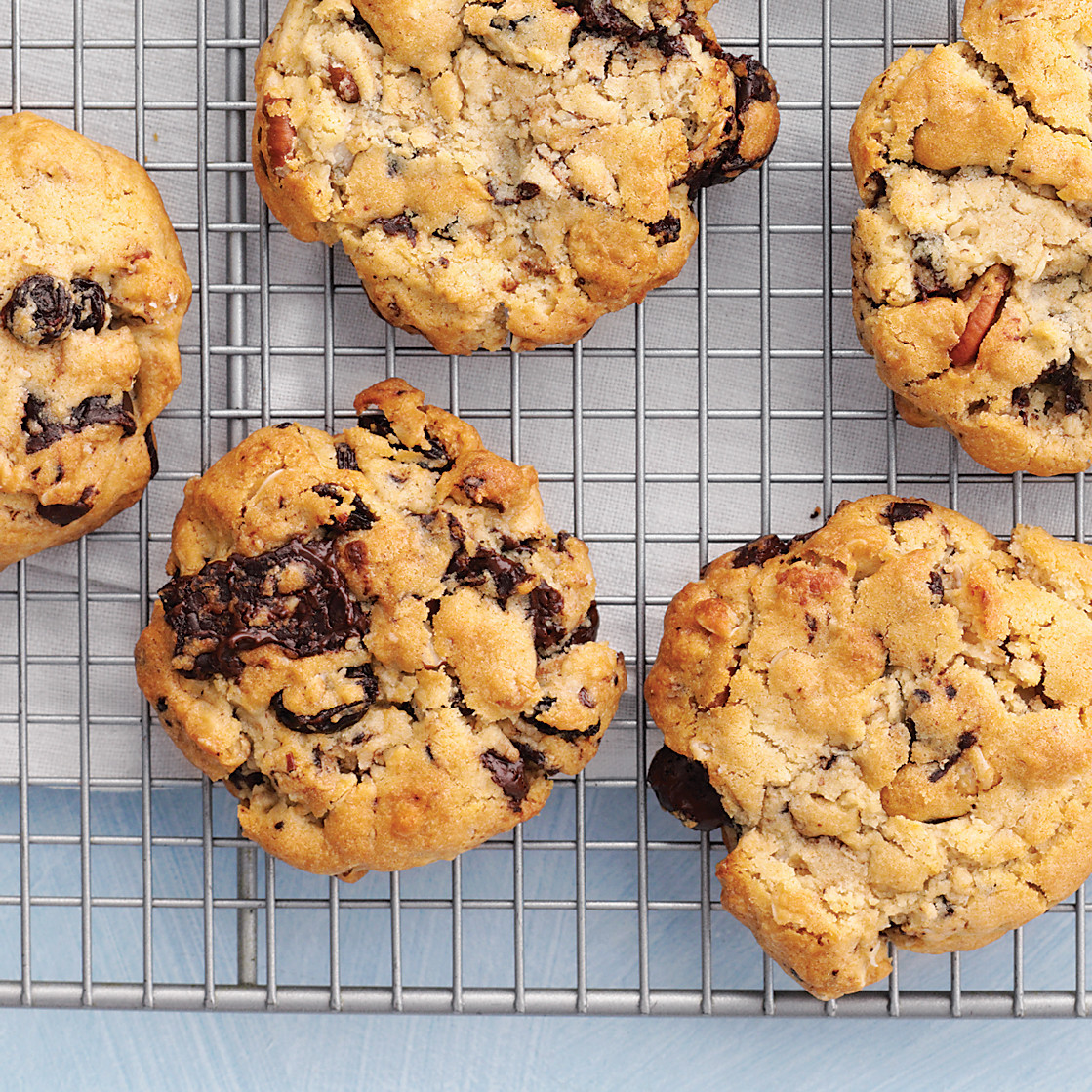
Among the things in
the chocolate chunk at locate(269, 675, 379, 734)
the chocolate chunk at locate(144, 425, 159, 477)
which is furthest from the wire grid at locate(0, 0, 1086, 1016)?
the chocolate chunk at locate(269, 675, 379, 734)

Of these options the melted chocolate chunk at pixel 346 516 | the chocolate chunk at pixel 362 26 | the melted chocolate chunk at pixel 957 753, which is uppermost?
the chocolate chunk at pixel 362 26

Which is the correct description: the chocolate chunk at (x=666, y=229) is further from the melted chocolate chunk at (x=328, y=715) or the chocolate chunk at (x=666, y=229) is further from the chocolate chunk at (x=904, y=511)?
the melted chocolate chunk at (x=328, y=715)

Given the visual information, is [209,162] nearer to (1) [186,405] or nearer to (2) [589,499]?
(1) [186,405]

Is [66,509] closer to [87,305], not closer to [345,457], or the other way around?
[87,305]

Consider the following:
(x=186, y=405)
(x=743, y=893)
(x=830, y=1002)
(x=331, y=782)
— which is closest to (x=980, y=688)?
(x=743, y=893)

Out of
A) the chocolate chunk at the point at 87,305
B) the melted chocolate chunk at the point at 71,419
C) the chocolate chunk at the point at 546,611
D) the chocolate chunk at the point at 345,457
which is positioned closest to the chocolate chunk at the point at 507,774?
the chocolate chunk at the point at 546,611

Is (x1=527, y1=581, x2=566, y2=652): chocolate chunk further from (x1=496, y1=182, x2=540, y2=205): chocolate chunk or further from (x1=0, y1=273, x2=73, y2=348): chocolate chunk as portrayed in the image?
(x1=0, y1=273, x2=73, y2=348): chocolate chunk

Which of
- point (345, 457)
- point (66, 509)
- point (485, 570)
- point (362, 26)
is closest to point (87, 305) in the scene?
point (66, 509)
